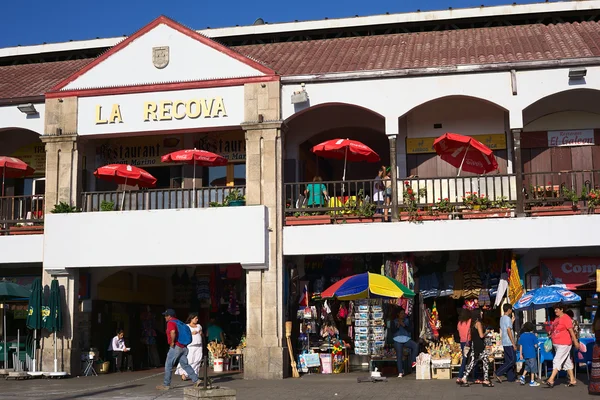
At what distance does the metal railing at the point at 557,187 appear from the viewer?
19.3 meters

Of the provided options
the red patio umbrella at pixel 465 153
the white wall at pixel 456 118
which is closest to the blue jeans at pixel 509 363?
the red patio umbrella at pixel 465 153

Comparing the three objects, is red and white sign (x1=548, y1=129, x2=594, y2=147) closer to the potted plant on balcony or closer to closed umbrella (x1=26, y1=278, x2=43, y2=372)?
the potted plant on balcony

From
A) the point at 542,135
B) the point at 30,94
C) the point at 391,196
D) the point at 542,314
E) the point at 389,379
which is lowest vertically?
the point at 389,379

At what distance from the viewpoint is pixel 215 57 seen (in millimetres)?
21203

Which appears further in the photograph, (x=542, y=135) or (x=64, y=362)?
(x=542, y=135)

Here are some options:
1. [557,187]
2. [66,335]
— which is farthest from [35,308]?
[557,187]

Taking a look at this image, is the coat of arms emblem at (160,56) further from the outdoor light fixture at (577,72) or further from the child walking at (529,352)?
the child walking at (529,352)

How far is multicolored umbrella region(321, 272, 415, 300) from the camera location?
18047mm

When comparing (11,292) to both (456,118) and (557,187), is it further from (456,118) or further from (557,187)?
(557,187)

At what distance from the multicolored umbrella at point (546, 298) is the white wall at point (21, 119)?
43.1ft

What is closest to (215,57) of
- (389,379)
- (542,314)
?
(389,379)

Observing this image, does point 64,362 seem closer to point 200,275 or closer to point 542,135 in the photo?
point 200,275

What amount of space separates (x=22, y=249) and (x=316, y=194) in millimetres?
7830

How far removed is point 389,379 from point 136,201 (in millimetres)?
8207
